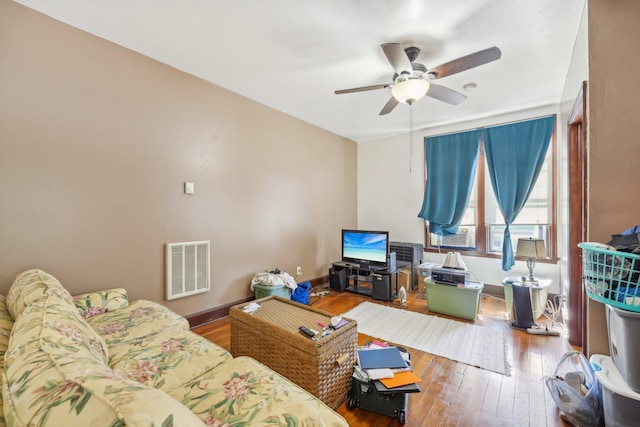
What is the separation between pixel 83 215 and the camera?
6.97ft

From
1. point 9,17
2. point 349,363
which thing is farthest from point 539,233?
point 9,17

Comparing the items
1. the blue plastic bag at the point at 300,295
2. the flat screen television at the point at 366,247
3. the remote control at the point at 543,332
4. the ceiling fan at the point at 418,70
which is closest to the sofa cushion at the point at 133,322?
the blue plastic bag at the point at 300,295

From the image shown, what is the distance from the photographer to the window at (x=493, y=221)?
139 inches

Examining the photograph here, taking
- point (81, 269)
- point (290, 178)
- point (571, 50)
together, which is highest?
point (571, 50)

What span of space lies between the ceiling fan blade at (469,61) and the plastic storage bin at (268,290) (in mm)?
2709

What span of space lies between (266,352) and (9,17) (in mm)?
2907

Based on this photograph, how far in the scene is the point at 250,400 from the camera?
105 centimetres

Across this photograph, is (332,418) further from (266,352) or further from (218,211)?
(218,211)

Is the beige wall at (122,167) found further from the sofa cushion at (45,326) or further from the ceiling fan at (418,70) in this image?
the ceiling fan at (418,70)

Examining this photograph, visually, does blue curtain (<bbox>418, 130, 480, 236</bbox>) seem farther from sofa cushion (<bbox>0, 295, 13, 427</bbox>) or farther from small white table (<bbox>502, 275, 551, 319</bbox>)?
sofa cushion (<bbox>0, 295, 13, 427</bbox>)

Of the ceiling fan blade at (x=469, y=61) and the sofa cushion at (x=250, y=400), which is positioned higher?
the ceiling fan blade at (x=469, y=61)

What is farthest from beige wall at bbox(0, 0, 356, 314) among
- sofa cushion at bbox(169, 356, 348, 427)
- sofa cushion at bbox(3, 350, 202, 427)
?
sofa cushion at bbox(3, 350, 202, 427)

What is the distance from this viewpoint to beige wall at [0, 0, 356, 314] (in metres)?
1.88

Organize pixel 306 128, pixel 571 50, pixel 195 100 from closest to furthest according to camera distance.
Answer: pixel 571 50 < pixel 195 100 < pixel 306 128
